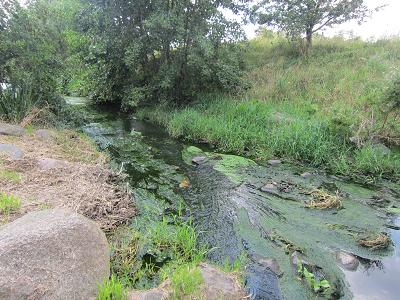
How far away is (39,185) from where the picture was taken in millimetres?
5492

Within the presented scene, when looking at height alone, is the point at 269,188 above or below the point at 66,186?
below

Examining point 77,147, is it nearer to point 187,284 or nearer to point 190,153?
point 190,153

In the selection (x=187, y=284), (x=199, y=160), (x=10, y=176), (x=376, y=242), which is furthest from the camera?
(x=199, y=160)

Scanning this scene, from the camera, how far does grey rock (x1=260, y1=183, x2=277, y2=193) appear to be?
6.89 meters

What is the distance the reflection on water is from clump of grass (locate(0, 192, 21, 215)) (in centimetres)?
430

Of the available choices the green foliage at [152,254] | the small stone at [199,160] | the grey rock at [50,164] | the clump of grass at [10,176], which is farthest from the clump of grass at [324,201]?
the clump of grass at [10,176]

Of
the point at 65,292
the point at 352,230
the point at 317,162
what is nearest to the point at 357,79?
the point at 317,162

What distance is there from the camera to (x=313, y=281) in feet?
13.3

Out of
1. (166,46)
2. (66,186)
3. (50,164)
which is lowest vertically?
(66,186)

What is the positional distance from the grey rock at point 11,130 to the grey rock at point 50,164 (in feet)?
6.62

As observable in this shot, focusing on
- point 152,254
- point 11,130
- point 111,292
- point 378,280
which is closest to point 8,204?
point 152,254

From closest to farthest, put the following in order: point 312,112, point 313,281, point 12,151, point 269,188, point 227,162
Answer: point 313,281
point 12,151
point 269,188
point 227,162
point 312,112

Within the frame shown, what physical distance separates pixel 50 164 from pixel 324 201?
4955mm

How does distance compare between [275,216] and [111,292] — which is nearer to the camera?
[111,292]
